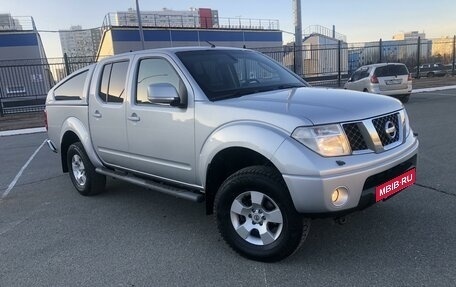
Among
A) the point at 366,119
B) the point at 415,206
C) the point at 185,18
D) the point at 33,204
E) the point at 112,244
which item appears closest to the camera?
the point at 366,119

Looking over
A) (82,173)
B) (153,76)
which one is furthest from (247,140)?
(82,173)

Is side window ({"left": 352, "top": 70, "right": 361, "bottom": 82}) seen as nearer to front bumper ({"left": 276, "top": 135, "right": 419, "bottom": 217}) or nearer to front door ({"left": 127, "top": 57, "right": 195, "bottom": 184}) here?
front door ({"left": 127, "top": 57, "right": 195, "bottom": 184})

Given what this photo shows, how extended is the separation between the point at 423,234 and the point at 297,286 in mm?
1466

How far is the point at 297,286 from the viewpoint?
3191 mm

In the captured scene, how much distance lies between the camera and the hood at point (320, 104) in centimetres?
330

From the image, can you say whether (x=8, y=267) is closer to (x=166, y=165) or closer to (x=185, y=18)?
→ (x=166, y=165)

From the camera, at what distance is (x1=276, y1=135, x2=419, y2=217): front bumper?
10.2ft

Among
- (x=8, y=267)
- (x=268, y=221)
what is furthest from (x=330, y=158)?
(x=8, y=267)

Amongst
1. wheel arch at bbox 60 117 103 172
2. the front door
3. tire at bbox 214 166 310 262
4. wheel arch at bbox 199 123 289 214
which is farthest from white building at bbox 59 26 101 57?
tire at bbox 214 166 310 262

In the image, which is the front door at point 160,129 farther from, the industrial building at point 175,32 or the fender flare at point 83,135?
the industrial building at point 175,32

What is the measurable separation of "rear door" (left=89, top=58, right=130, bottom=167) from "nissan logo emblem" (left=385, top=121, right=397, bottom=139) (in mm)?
2773

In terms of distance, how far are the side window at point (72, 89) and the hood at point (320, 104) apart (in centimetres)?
264

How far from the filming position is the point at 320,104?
11.5 ft

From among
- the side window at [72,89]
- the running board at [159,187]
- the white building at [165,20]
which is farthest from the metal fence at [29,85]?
the white building at [165,20]
